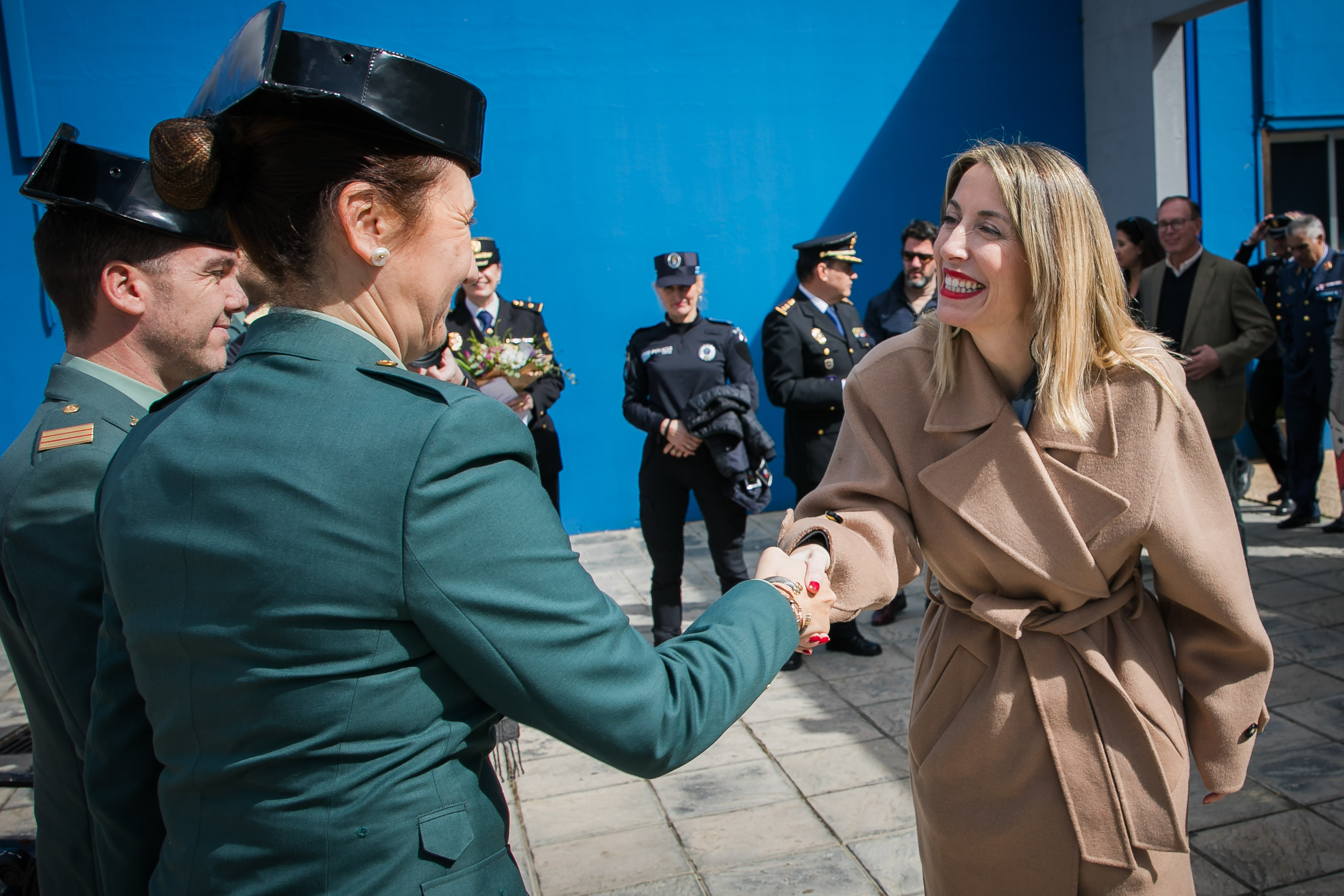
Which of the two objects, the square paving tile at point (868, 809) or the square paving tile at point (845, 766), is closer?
the square paving tile at point (868, 809)

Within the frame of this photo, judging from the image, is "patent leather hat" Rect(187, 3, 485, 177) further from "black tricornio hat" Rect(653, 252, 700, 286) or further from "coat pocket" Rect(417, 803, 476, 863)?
"black tricornio hat" Rect(653, 252, 700, 286)

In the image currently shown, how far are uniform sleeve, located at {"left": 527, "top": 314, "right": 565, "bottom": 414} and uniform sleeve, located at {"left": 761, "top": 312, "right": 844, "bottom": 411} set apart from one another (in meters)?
1.28

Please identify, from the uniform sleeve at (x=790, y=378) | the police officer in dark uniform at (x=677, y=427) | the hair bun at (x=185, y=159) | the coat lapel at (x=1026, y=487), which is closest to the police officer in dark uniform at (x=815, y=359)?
the uniform sleeve at (x=790, y=378)

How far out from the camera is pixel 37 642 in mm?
1705

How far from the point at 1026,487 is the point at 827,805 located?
2.01 meters

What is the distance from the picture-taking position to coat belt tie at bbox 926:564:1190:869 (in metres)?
1.84

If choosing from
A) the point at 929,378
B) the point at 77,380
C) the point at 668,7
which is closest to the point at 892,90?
the point at 668,7

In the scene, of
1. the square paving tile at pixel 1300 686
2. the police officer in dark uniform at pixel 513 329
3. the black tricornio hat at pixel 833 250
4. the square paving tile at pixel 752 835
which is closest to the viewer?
the square paving tile at pixel 752 835

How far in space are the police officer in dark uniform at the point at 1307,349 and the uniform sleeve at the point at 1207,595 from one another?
19.2 feet

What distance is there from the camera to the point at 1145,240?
656cm

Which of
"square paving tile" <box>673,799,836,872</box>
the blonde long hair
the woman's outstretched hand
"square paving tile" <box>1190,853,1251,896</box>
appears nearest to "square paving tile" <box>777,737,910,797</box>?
"square paving tile" <box>673,799,836,872</box>

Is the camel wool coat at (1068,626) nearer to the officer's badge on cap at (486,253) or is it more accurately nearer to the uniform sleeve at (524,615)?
the uniform sleeve at (524,615)

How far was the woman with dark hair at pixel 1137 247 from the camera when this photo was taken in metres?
6.55

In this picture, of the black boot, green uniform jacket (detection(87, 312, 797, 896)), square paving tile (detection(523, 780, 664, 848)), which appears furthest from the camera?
the black boot
